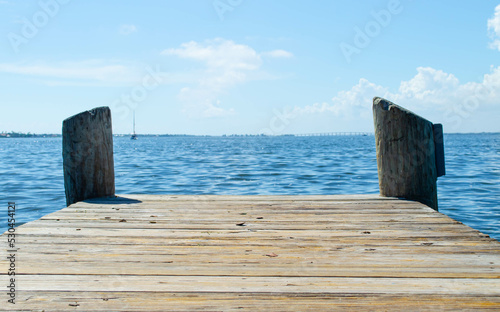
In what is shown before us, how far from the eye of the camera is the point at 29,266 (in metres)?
2.65

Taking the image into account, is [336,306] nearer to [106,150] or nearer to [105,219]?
[105,219]

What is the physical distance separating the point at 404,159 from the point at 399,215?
100 cm

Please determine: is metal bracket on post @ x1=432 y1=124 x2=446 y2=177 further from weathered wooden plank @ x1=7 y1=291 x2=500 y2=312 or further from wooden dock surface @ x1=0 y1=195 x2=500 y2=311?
weathered wooden plank @ x1=7 y1=291 x2=500 y2=312

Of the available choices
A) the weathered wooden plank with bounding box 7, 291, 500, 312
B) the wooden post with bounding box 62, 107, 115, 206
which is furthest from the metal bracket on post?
the wooden post with bounding box 62, 107, 115, 206

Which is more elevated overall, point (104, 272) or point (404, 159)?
point (404, 159)

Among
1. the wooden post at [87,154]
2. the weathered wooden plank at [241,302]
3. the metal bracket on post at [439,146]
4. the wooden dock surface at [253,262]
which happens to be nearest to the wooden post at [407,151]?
the metal bracket on post at [439,146]

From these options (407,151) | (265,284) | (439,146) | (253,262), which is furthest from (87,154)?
(439,146)

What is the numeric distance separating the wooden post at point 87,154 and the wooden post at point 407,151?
3139 mm

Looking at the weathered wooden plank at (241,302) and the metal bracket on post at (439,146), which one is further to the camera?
the metal bracket on post at (439,146)

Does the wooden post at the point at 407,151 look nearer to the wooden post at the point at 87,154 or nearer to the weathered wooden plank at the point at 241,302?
the weathered wooden plank at the point at 241,302

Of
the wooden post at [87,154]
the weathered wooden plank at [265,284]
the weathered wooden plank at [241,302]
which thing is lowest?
the weathered wooden plank at [241,302]

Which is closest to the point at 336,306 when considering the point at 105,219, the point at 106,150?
the point at 105,219

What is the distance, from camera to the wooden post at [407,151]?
486 centimetres

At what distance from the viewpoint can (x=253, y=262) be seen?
275 cm
